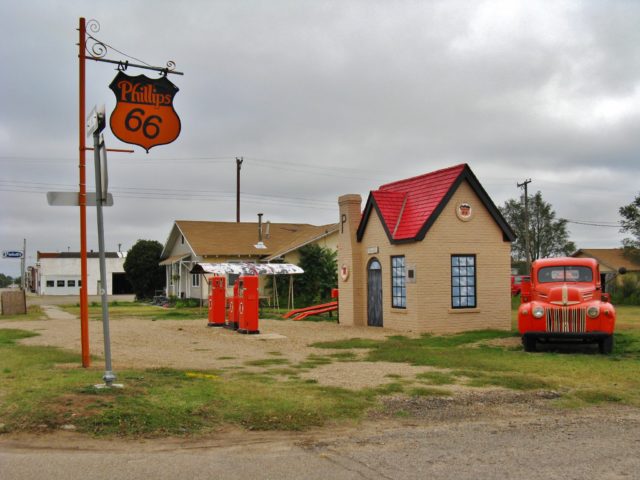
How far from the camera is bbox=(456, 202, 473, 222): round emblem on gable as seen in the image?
21.0 meters

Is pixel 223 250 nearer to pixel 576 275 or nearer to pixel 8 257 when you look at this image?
pixel 8 257

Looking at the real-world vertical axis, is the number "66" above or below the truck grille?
above

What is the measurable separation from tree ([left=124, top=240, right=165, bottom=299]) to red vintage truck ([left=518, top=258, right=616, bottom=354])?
39799 mm

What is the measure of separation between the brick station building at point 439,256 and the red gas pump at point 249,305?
4.51 meters

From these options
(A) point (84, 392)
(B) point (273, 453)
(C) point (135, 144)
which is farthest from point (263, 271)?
(B) point (273, 453)

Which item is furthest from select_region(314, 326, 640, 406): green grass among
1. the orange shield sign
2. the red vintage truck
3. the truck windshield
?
the orange shield sign

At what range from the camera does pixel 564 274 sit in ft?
53.5

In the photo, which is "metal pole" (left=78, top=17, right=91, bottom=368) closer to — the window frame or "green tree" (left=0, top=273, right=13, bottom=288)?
the window frame

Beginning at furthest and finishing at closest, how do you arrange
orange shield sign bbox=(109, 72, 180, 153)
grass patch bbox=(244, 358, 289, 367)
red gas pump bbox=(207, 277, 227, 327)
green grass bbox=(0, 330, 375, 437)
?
1. red gas pump bbox=(207, 277, 227, 327)
2. grass patch bbox=(244, 358, 289, 367)
3. orange shield sign bbox=(109, 72, 180, 153)
4. green grass bbox=(0, 330, 375, 437)

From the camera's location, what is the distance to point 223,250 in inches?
1614

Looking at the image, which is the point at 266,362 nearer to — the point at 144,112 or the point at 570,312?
the point at 144,112

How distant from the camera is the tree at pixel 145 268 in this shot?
170ft

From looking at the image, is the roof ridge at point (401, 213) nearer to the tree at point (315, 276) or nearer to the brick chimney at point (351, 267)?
the brick chimney at point (351, 267)

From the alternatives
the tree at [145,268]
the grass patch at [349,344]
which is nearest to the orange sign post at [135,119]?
the grass patch at [349,344]
